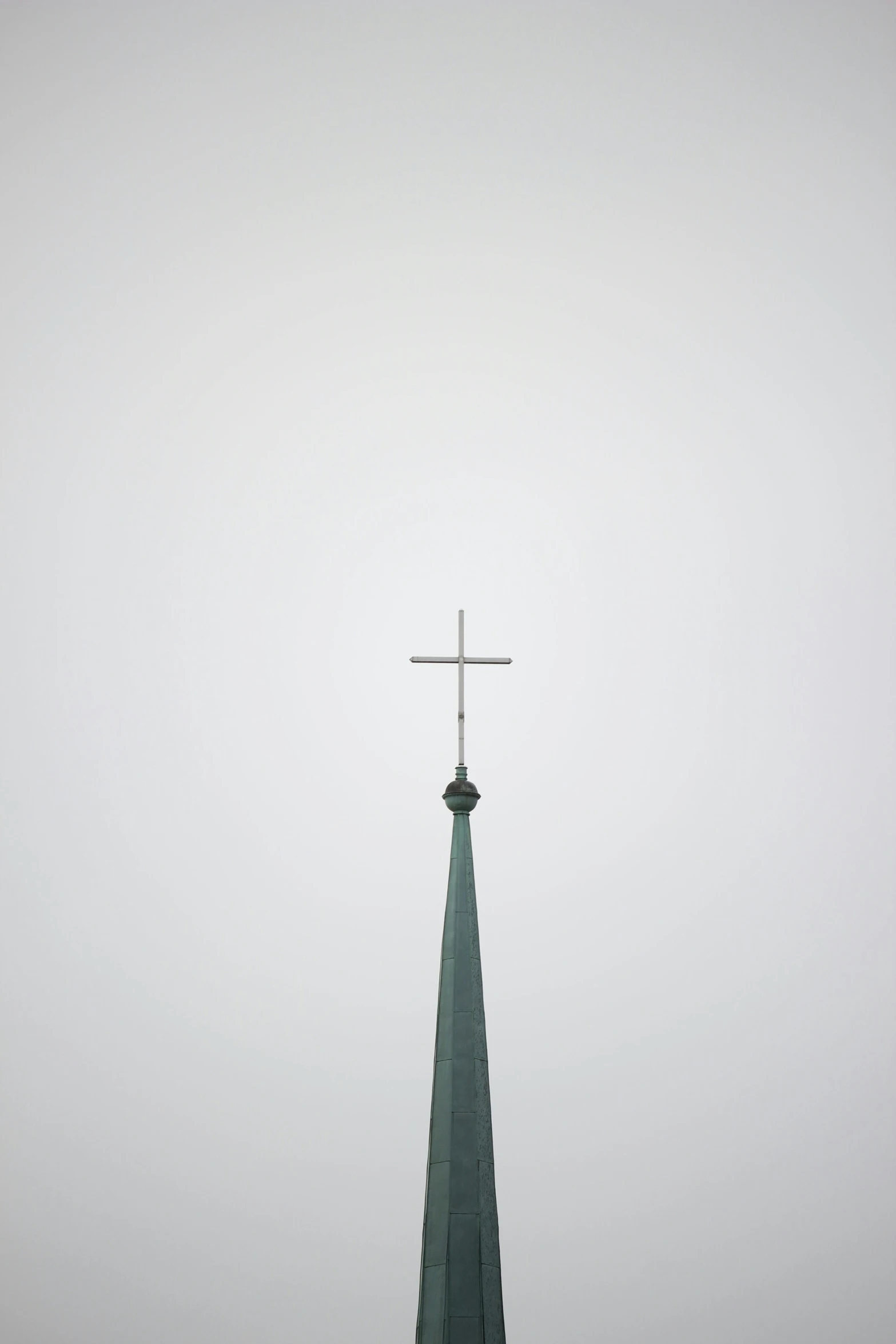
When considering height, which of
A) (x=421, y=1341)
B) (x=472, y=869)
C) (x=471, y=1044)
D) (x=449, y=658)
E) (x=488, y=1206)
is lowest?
(x=421, y=1341)

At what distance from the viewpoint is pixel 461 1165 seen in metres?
18.2

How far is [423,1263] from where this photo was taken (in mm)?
17844

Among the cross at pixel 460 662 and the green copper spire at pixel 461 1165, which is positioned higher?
the cross at pixel 460 662

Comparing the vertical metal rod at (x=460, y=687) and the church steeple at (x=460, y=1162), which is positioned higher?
the vertical metal rod at (x=460, y=687)

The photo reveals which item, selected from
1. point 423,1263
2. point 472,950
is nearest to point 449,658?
point 472,950

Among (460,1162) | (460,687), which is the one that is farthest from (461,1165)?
(460,687)

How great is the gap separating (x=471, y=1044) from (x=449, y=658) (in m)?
7.38

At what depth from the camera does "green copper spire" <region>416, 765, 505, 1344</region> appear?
17.3 m

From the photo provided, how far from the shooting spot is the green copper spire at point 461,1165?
56.6 feet

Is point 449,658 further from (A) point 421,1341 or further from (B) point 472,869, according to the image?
(A) point 421,1341

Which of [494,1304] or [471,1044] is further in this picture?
[471,1044]

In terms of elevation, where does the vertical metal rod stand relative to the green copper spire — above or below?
above

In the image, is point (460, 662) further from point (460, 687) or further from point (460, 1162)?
point (460, 1162)

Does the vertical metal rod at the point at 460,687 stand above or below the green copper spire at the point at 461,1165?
above
